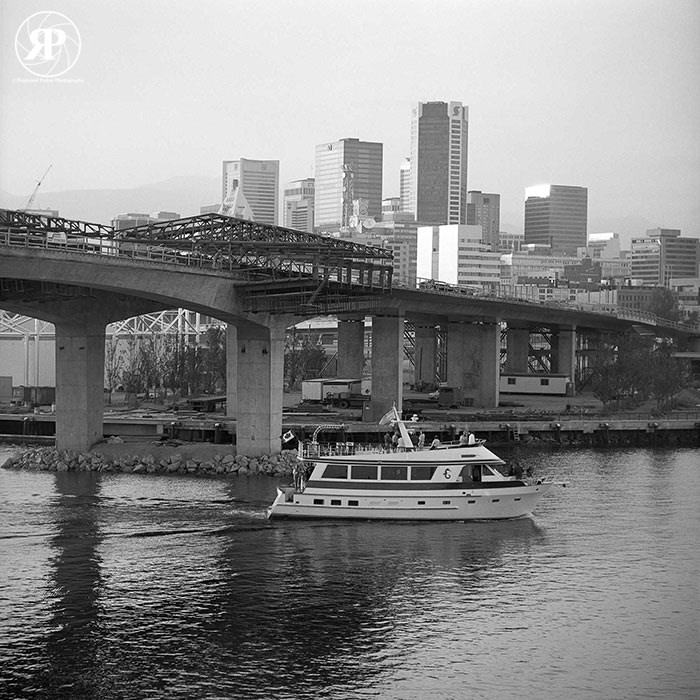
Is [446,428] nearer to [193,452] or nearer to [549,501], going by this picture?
[193,452]

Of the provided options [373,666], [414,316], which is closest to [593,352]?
[414,316]

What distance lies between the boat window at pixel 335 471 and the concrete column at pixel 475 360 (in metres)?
53.9

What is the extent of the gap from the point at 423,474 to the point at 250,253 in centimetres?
2744

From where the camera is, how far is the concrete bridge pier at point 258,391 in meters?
68.9

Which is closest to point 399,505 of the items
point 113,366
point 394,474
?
point 394,474

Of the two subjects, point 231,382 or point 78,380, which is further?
point 231,382

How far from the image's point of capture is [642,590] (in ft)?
132

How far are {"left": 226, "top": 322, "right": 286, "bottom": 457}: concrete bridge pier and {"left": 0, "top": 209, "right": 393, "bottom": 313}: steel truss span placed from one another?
6.36ft

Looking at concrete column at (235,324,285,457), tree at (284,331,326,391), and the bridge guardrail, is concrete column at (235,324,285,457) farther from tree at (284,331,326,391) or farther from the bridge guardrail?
tree at (284,331,326,391)

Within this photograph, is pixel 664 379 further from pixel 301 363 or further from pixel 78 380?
pixel 78 380

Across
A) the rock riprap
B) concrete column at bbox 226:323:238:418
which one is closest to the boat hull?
the rock riprap

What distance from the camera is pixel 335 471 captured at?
52219 millimetres

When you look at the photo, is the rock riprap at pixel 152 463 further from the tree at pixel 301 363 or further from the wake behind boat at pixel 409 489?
the tree at pixel 301 363

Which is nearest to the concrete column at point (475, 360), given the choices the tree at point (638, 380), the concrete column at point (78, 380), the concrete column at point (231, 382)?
the tree at point (638, 380)
